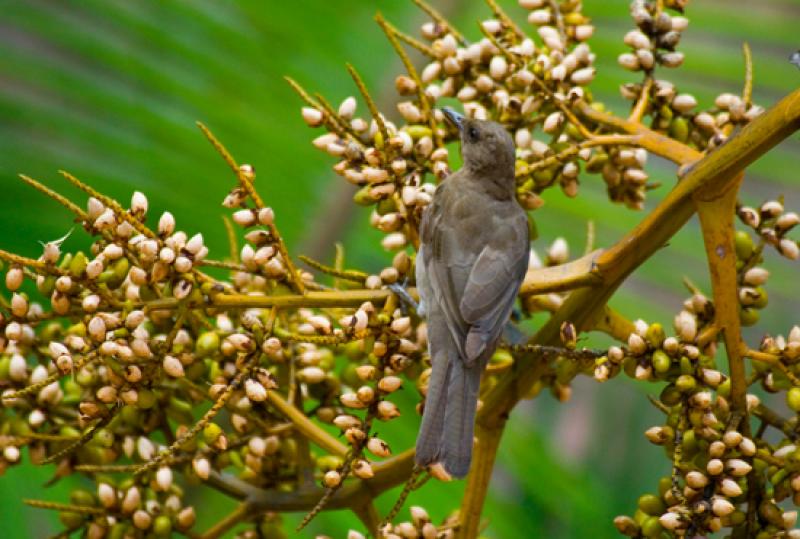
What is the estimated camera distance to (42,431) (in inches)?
93.9

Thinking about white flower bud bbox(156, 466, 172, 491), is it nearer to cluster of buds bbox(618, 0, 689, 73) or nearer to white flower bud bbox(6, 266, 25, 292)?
white flower bud bbox(6, 266, 25, 292)

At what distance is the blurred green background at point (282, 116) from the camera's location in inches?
143

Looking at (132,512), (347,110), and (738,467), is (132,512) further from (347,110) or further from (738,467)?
(738,467)

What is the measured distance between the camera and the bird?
237 cm

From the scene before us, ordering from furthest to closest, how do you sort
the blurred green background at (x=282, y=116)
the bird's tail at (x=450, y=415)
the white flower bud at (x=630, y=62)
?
the blurred green background at (x=282, y=116), the white flower bud at (x=630, y=62), the bird's tail at (x=450, y=415)

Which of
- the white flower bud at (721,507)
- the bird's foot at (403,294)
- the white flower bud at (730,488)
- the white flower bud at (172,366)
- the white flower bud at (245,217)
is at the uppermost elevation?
the bird's foot at (403,294)

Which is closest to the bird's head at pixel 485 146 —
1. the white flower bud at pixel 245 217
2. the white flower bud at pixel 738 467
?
the white flower bud at pixel 245 217

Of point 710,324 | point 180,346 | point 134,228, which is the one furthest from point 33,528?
point 710,324

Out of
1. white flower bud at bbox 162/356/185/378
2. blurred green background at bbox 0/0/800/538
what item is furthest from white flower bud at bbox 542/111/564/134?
blurred green background at bbox 0/0/800/538

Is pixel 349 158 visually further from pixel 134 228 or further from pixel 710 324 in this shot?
pixel 710 324

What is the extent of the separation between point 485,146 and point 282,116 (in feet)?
3.50

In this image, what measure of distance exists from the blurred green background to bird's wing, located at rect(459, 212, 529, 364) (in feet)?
2.58

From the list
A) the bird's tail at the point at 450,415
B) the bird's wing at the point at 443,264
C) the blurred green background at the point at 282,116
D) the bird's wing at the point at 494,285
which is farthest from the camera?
the blurred green background at the point at 282,116

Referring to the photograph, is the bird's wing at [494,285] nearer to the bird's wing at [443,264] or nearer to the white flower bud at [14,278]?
the bird's wing at [443,264]
